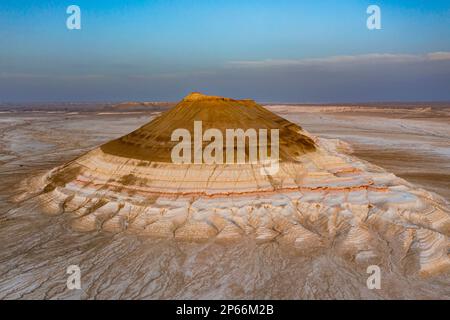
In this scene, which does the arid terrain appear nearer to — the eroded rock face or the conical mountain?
the eroded rock face

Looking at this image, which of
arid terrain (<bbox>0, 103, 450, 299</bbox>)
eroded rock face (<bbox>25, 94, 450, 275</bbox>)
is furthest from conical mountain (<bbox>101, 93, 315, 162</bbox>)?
arid terrain (<bbox>0, 103, 450, 299</bbox>)

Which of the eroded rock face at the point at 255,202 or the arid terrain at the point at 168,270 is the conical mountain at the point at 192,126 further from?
the arid terrain at the point at 168,270

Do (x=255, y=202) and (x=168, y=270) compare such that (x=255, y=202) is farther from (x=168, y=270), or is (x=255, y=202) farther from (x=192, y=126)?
(x=192, y=126)

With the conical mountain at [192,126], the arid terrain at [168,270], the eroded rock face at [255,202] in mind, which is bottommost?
the arid terrain at [168,270]

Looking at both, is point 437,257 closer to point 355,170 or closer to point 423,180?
point 355,170

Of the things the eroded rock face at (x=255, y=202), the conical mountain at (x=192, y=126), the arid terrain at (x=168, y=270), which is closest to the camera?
the arid terrain at (x=168, y=270)

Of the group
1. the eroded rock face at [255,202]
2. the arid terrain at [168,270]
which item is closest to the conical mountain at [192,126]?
the eroded rock face at [255,202]

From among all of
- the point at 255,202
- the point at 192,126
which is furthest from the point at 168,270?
the point at 192,126
